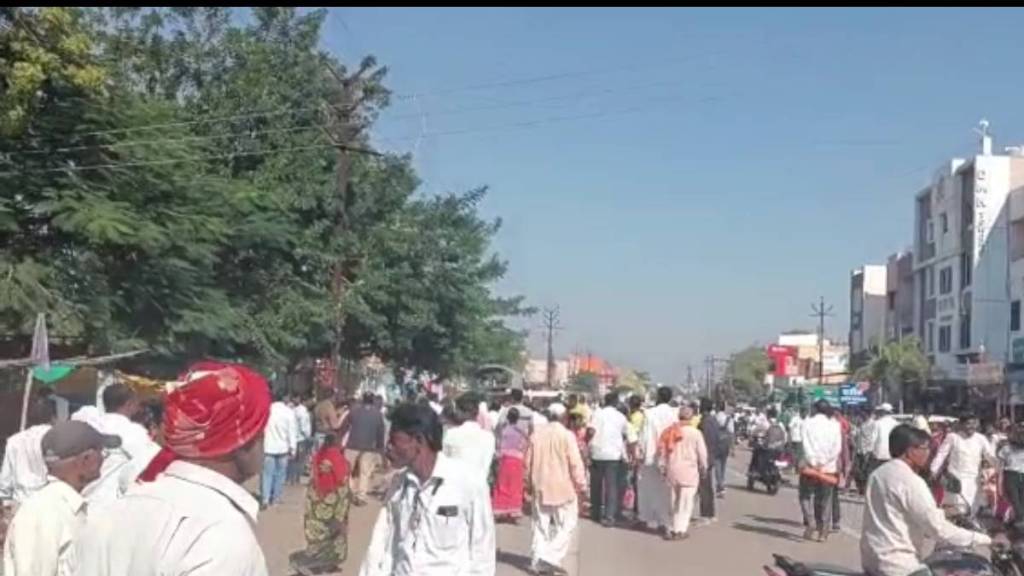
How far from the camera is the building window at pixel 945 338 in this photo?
5991cm

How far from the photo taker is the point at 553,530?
14.2 m

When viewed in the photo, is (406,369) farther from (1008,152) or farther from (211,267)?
(1008,152)

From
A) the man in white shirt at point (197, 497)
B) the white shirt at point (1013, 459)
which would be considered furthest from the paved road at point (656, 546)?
the man in white shirt at point (197, 497)

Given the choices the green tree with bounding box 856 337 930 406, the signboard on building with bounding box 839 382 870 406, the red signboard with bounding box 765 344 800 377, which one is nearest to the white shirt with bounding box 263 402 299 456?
the signboard on building with bounding box 839 382 870 406

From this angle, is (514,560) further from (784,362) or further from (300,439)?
(784,362)

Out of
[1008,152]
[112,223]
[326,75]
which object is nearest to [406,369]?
[326,75]

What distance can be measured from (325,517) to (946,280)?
5140 centimetres

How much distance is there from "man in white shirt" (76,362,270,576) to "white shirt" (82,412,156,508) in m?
4.24

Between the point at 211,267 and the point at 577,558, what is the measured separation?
11.3m

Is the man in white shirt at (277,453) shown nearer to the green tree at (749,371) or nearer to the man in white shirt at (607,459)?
the man in white shirt at (607,459)

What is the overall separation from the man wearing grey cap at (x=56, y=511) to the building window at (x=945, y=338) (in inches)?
2263

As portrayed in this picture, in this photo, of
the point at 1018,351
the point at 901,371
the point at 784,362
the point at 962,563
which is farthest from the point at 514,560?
the point at 784,362

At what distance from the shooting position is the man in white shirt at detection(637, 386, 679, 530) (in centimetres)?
1756

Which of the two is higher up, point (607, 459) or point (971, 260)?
point (971, 260)
